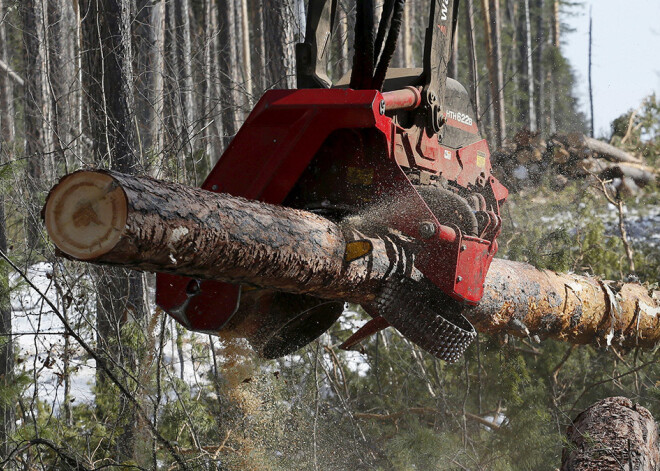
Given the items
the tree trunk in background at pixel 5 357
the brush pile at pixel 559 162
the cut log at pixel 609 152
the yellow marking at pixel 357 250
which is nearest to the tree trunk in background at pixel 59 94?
the tree trunk in background at pixel 5 357

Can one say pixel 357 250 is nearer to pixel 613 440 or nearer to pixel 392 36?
pixel 392 36

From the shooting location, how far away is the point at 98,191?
2.33 meters

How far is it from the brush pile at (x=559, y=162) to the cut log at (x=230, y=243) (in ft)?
13.9

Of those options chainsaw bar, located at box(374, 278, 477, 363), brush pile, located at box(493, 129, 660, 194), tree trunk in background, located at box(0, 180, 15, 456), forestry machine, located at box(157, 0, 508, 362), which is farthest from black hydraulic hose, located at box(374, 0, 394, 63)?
brush pile, located at box(493, 129, 660, 194)

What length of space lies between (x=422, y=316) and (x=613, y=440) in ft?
4.12

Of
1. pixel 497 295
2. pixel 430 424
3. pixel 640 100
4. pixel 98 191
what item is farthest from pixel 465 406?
pixel 640 100

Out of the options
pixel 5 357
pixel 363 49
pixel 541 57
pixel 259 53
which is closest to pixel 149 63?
pixel 259 53

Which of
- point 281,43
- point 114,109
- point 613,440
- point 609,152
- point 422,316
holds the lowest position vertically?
point 613,440

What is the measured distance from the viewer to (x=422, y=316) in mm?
3418

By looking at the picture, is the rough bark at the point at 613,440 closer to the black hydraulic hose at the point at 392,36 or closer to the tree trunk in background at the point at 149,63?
the black hydraulic hose at the point at 392,36

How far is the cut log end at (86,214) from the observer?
2.30 meters

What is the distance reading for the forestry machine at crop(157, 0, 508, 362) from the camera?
10.7ft

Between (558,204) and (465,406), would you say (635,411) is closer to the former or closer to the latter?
(465,406)

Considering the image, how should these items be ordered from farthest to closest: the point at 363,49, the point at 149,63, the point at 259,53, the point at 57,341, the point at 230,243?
the point at 259,53
the point at 149,63
the point at 57,341
the point at 363,49
the point at 230,243
